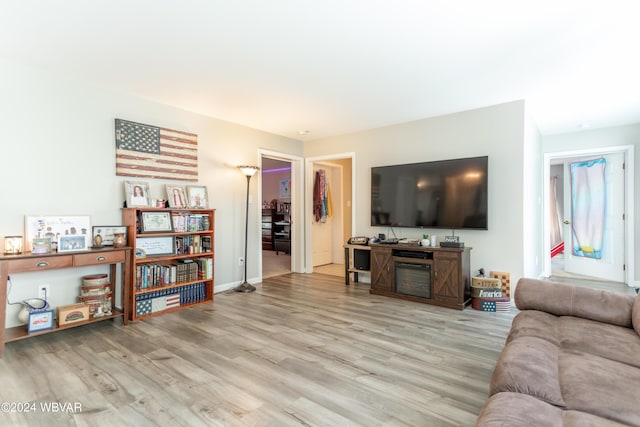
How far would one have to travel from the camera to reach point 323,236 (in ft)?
23.1

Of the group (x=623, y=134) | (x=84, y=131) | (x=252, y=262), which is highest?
(x=623, y=134)

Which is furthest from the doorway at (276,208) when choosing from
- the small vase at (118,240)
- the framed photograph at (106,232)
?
the small vase at (118,240)

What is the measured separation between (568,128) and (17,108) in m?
7.10

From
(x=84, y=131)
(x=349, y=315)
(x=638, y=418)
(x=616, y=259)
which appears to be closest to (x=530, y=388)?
(x=638, y=418)

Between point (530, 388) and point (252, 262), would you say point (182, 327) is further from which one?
point (530, 388)

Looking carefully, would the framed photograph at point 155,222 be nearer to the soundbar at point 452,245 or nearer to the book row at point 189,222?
the book row at point 189,222

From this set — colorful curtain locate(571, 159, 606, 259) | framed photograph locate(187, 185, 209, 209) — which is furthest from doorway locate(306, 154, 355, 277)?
colorful curtain locate(571, 159, 606, 259)

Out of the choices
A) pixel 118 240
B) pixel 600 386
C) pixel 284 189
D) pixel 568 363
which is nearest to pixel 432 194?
pixel 568 363

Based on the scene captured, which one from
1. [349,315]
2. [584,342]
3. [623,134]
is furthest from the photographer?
[623,134]

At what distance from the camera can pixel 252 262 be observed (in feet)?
17.0

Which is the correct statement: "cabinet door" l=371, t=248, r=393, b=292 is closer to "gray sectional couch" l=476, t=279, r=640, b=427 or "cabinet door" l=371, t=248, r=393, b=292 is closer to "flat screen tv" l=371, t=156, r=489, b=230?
"flat screen tv" l=371, t=156, r=489, b=230

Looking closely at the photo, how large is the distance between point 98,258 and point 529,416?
3.52 m

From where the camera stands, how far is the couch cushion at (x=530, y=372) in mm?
1283

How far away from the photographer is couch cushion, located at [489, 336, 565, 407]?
128 centimetres
